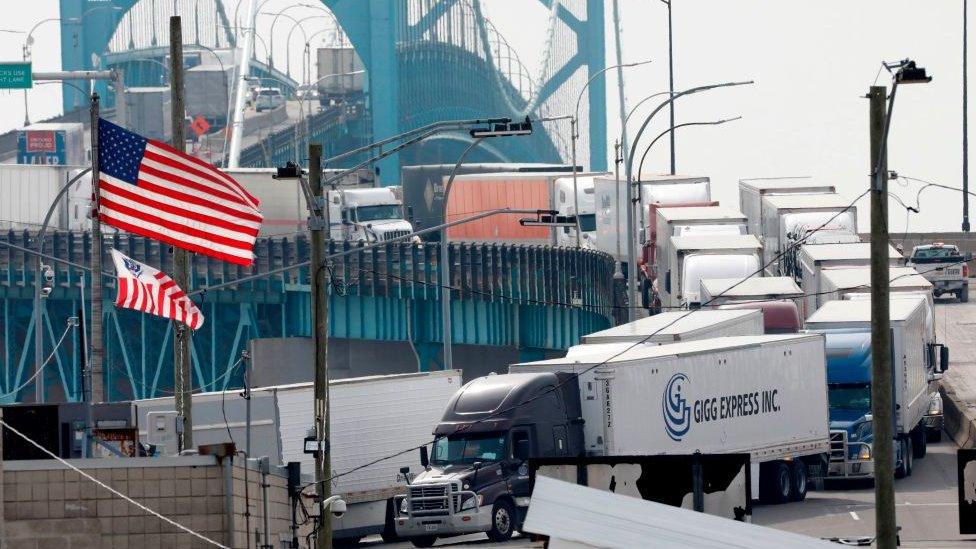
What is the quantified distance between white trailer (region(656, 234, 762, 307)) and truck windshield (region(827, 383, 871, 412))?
35.1 feet

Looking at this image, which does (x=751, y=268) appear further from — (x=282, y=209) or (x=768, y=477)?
(x=282, y=209)

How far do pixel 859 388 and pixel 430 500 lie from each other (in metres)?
11.3

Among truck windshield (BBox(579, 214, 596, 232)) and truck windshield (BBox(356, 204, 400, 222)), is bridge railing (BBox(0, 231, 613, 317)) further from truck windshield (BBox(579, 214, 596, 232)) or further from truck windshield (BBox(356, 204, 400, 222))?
truck windshield (BBox(579, 214, 596, 232))

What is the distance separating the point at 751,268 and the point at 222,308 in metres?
43.1

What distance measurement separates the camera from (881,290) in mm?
23734

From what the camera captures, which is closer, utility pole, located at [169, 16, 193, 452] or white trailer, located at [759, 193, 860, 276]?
utility pole, located at [169, 16, 193, 452]

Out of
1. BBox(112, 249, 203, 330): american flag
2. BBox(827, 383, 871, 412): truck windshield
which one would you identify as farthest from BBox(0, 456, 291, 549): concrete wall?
BBox(827, 383, 871, 412): truck windshield

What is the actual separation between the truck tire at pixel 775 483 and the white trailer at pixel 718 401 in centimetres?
2

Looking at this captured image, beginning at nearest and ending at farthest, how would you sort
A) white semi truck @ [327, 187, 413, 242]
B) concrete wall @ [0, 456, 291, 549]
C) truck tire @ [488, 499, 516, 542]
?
concrete wall @ [0, 456, 291, 549] < truck tire @ [488, 499, 516, 542] < white semi truck @ [327, 187, 413, 242]

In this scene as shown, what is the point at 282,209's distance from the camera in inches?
3442

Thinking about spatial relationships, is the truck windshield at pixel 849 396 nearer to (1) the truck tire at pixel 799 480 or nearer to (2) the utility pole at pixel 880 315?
(1) the truck tire at pixel 799 480

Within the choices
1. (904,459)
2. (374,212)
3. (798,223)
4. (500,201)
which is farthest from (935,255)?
(904,459)

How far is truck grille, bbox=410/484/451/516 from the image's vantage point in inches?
1373

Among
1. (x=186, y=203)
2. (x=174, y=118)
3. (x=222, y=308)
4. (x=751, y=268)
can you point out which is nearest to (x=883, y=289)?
(x=186, y=203)
